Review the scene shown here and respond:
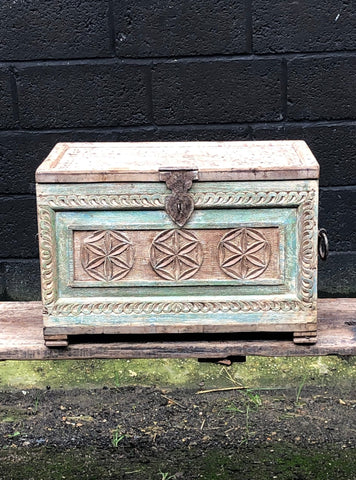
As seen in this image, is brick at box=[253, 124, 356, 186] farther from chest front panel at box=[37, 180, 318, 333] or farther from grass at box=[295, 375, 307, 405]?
chest front panel at box=[37, 180, 318, 333]

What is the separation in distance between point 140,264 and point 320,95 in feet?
5.19

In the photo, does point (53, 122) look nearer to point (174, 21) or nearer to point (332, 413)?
point (174, 21)

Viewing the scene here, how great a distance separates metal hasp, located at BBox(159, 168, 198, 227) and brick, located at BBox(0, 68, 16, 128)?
156cm

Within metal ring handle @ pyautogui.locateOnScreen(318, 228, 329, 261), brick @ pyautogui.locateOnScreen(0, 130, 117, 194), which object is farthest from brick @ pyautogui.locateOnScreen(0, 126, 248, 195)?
metal ring handle @ pyautogui.locateOnScreen(318, 228, 329, 261)

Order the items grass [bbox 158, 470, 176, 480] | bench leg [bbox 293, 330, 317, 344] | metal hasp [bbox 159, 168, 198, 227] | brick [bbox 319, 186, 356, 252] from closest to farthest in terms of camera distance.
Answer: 1. metal hasp [bbox 159, 168, 198, 227]
2. bench leg [bbox 293, 330, 317, 344]
3. grass [bbox 158, 470, 176, 480]
4. brick [bbox 319, 186, 356, 252]

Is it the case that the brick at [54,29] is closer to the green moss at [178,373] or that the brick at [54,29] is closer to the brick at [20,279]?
Answer: the brick at [20,279]

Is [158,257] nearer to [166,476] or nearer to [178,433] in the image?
[166,476]

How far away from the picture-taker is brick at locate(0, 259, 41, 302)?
3.58 meters

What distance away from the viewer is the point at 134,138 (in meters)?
3.40

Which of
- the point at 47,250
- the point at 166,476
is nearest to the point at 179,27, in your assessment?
the point at 47,250

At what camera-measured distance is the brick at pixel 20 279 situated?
3.58 m

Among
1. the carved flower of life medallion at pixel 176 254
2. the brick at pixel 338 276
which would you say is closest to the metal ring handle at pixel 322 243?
the carved flower of life medallion at pixel 176 254

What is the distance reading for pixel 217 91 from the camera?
3322 mm

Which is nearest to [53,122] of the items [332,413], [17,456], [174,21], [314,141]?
[174,21]
